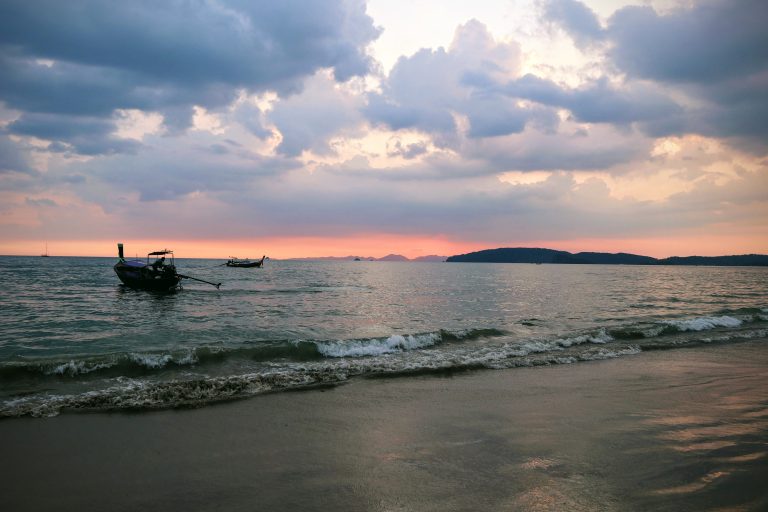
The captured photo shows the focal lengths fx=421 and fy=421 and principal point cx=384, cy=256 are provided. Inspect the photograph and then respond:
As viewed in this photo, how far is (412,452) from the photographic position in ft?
21.8

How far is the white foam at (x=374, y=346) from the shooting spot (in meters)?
16.0

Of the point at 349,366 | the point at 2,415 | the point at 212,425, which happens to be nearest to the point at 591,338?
the point at 349,366

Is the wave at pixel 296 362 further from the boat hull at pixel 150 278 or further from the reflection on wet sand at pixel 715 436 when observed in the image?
the boat hull at pixel 150 278

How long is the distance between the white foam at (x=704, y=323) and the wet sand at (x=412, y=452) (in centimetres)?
1317

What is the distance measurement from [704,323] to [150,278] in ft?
151

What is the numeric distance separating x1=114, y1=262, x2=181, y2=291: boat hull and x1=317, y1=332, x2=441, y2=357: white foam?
33.3 m

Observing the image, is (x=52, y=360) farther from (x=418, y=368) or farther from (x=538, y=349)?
(x=538, y=349)

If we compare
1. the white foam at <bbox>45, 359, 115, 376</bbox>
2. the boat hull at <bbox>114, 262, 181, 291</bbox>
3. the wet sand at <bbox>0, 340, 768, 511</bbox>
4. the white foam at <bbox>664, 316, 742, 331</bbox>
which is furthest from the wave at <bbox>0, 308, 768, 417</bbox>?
the boat hull at <bbox>114, 262, 181, 291</bbox>

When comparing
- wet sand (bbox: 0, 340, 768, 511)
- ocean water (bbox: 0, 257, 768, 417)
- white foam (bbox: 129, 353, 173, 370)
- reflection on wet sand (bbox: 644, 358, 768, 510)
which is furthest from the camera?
white foam (bbox: 129, 353, 173, 370)

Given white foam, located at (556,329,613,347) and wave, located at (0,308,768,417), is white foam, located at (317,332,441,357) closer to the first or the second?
wave, located at (0,308,768,417)

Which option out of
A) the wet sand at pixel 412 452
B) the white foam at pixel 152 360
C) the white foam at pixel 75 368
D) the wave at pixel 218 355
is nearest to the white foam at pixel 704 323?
the wave at pixel 218 355

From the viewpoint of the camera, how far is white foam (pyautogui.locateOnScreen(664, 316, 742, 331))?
2208 cm

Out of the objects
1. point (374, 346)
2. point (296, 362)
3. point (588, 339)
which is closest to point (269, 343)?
point (296, 362)

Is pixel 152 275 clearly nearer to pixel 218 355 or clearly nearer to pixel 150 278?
pixel 150 278
